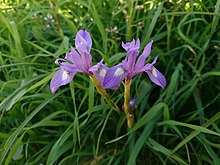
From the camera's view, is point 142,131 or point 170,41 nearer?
point 142,131

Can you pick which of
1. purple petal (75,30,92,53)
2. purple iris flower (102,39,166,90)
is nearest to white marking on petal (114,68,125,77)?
purple iris flower (102,39,166,90)

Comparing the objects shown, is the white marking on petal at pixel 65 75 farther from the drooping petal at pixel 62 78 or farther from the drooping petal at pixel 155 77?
the drooping petal at pixel 155 77

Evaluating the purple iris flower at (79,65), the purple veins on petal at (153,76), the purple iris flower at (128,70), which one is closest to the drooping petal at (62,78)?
the purple iris flower at (79,65)

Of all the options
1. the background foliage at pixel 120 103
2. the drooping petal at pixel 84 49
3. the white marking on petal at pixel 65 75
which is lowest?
the background foliage at pixel 120 103

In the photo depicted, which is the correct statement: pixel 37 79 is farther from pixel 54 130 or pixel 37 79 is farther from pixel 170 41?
pixel 170 41

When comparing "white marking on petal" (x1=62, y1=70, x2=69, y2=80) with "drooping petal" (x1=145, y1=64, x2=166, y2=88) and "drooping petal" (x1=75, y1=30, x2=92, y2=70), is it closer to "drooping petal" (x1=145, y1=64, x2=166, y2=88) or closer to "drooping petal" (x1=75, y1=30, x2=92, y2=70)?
"drooping petal" (x1=75, y1=30, x2=92, y2=70)

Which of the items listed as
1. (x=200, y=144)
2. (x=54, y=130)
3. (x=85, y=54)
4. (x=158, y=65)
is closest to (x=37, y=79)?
(x=54, y=130)
